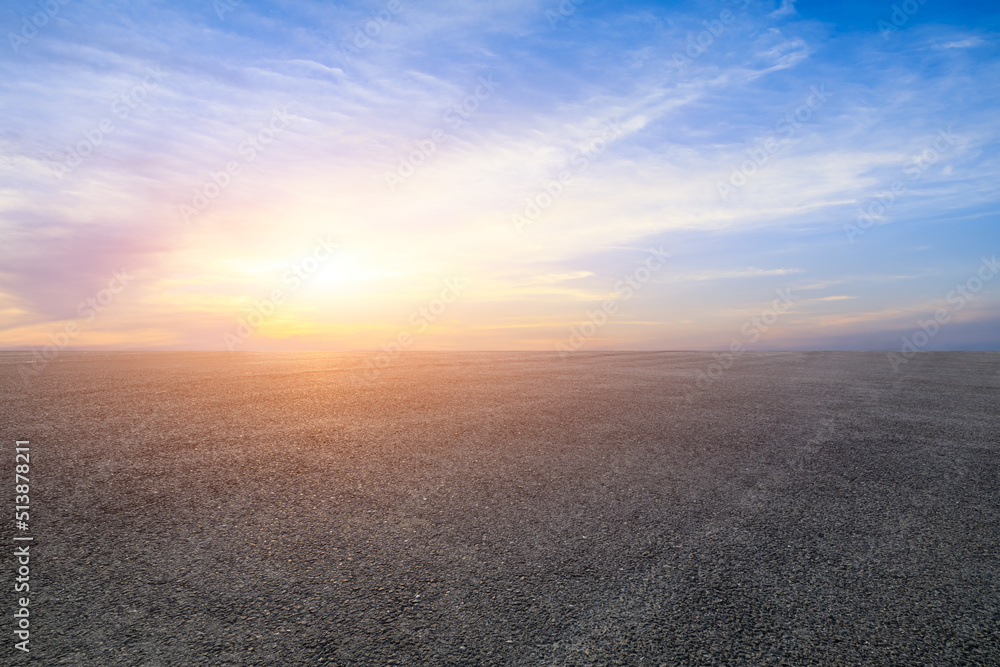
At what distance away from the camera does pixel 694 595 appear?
10.3 ft

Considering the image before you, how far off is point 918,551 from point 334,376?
1346 cm

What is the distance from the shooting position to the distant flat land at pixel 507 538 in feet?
8.95

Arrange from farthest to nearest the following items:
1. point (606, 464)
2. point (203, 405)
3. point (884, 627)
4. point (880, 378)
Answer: point (880, 378) → point (203, 405) → point (606, 464) → point (884, 627)

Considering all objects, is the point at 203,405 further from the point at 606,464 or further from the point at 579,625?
the point at 579,625

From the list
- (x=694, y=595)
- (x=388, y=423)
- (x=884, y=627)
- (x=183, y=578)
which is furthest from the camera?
(x=388, y=423)

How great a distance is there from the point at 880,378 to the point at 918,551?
13141 mm

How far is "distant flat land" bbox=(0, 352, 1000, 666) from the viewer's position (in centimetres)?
273

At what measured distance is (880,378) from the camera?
47.7ft

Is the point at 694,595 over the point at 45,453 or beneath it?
beneath

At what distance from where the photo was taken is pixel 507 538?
392cm

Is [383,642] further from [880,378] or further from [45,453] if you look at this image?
[880,378]

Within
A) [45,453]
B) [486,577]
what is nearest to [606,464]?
[486,577]

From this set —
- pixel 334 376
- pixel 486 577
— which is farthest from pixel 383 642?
pixel 334 376

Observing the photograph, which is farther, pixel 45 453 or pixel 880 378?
pixel 880 378
